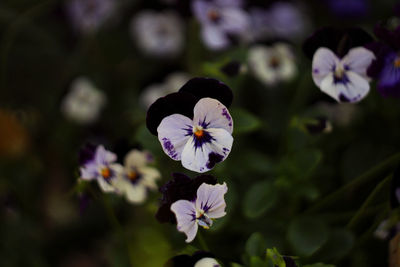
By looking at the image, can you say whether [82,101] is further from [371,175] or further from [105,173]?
[371,175]

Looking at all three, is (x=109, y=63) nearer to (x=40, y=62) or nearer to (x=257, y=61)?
(x=40, y=62)

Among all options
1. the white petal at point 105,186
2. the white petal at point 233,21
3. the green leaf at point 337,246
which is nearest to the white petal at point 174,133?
the white petal at point 105,186

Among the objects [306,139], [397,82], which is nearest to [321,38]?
[397,82]

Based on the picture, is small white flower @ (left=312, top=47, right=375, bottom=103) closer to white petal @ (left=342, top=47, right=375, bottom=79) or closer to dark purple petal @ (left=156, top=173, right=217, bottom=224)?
white petal @ (left=342, top=47, right=375, bottom=79)

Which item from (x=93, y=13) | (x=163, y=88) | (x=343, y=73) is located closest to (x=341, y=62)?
(x=343, y=73)

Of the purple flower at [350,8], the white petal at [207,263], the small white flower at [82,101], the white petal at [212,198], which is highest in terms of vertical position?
the purple flower at [350,8]

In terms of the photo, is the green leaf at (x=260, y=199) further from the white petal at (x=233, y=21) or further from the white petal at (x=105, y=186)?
the white petal at (x=233, y=21)

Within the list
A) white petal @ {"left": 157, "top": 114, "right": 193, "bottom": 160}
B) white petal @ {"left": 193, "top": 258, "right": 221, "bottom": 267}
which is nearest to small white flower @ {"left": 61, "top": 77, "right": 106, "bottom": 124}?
white petal @ {"left": 157, "top": 114, "right": 193, "bottom": 160}
